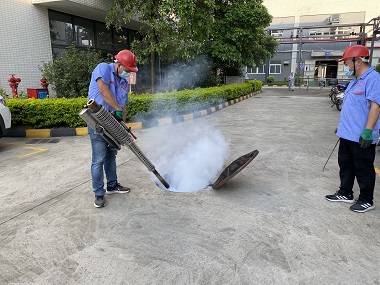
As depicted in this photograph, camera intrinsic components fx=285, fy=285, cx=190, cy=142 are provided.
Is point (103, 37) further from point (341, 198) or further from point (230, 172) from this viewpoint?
point (341, 198)

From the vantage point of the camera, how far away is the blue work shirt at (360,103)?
2693mm

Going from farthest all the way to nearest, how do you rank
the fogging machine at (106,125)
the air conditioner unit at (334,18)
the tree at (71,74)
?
the air conditioner unit at (334,18) → the tree at (71,74) → the fogging machine at (106,125)

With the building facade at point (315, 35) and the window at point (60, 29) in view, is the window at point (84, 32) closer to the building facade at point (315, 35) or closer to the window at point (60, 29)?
the window at point (60, 29)

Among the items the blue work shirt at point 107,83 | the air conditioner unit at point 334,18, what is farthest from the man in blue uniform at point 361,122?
the air conditioner unit at point 334,18

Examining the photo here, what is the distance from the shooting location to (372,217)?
285 centimetres

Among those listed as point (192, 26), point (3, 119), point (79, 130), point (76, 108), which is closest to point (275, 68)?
point (192, 26)

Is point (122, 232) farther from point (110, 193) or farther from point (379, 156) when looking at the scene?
point (379, 156)

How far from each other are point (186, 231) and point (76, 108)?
206 inches

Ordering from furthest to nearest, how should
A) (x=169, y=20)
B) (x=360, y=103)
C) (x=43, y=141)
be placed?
(x=169, y=20) < (x=43, y=141) < (x=360, y=103)

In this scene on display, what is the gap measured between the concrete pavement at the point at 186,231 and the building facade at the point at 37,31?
5655 mm

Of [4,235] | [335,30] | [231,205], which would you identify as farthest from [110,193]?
[335,30]

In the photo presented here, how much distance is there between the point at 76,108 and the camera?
6832 millimetres

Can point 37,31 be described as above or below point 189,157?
above

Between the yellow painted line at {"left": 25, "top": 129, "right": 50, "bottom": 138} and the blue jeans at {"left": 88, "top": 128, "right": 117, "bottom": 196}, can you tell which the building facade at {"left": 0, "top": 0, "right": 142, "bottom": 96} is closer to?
the yellow painted line at {"left": 25, "top": 129, "right": 50, "bottom": 138}
